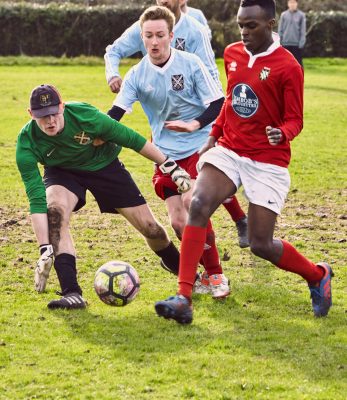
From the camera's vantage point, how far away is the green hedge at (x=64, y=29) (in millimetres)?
32969

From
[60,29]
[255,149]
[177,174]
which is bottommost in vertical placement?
[60,29]

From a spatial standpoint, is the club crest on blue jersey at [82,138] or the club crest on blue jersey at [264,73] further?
the club crest on blue jersey at [82,138]

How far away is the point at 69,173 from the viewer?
7.35 m

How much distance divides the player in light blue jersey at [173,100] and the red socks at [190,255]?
0.93m

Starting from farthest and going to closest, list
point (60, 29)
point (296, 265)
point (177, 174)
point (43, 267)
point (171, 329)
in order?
point (60, 29), point (177, 174), point (296, 265), point (43, 267), point (171, 329)

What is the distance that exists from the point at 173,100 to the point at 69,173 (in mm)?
1030

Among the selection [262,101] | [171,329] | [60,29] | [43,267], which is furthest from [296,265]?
[60,29]

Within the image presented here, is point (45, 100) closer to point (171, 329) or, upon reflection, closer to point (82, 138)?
point (82, 138)

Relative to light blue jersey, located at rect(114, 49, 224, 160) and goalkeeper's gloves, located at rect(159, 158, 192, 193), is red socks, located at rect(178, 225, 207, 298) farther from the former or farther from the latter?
light blue jersey, located at rect(114, 49, 224, 160)

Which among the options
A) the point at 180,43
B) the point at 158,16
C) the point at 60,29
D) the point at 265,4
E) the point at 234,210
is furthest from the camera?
the point at 60,29

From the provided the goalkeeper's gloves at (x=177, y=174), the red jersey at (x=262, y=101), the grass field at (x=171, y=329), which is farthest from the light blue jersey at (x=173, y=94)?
the grass field at (x=171, y=329)

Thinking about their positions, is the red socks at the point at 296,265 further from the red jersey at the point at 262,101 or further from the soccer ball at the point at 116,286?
the soccer ball at the point at 116,286

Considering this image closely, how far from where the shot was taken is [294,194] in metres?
11.7

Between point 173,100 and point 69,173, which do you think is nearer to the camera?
point 69,173
